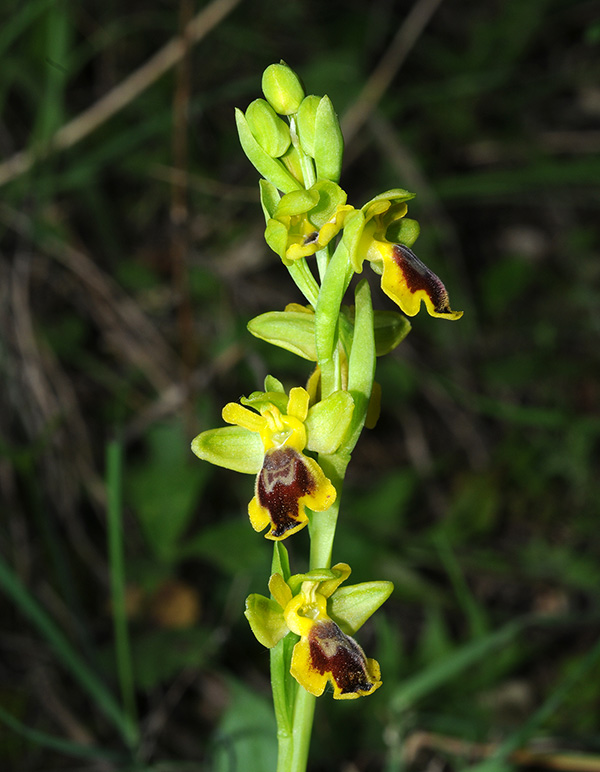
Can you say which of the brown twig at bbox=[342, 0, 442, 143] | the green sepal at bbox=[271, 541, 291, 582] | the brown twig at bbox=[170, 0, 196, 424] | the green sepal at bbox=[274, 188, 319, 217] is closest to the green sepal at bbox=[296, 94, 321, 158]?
the green sepal at bbox=[274, 188, 319, 217]

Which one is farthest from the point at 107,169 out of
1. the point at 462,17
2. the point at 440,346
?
the point at 462,17

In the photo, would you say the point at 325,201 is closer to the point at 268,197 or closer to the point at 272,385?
the point at 268,197

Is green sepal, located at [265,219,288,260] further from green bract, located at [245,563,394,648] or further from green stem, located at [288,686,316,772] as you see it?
green stem, located at [288,686,316,772]

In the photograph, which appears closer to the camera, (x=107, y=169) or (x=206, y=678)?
(x=206, y=678)

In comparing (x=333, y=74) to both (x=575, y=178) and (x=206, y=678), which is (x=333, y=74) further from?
(x=206, y=678)

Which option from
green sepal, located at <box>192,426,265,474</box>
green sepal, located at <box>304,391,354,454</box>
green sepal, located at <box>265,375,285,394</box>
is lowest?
green sepal, located at <box>304,391,354,454</box>

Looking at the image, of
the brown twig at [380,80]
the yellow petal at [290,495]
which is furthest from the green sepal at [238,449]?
the brown twig at [380,80]

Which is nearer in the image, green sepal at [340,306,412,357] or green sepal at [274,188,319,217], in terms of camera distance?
green sepal at [274,188,319,217]
